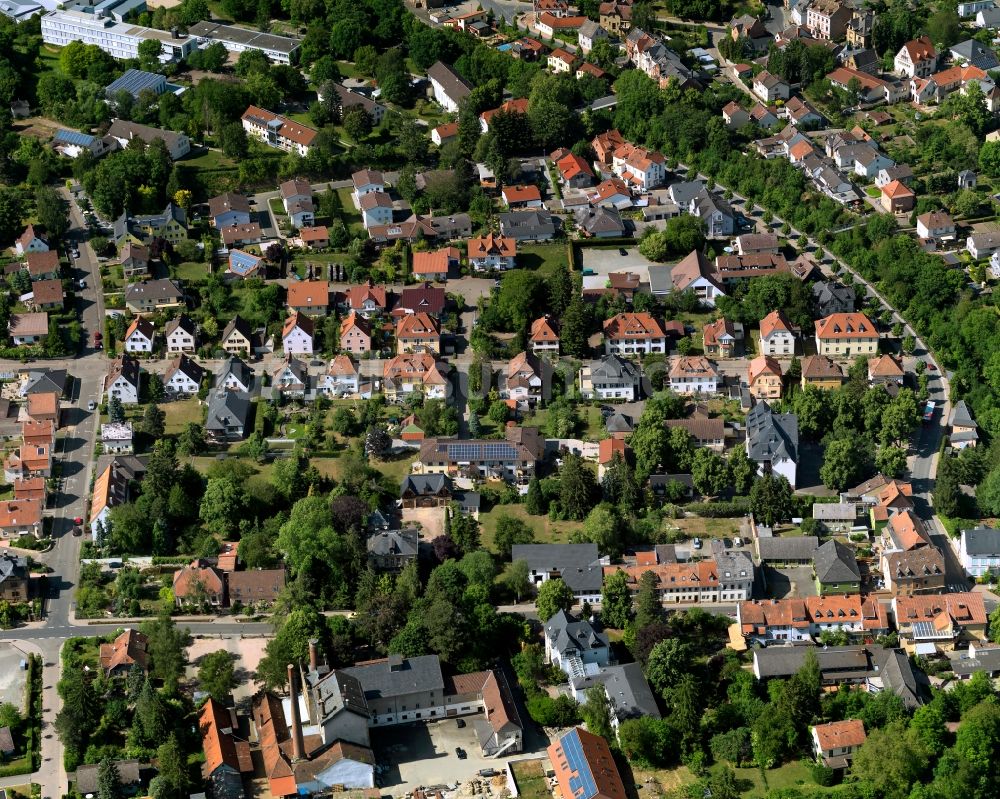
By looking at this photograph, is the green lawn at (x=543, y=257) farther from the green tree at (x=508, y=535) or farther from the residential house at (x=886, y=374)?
the green tree at (x=508, y=535)

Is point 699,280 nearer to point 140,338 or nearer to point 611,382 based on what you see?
point 611,382

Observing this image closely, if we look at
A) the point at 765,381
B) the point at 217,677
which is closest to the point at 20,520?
the point at 217,677

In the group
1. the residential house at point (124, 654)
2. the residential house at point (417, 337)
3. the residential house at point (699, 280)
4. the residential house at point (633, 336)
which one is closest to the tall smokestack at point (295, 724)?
the residential house at point (124, 654)

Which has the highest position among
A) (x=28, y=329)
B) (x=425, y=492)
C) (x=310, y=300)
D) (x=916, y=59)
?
(x=916, y=59)

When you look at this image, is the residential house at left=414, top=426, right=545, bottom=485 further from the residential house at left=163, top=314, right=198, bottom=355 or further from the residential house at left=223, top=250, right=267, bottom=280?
the residential house at left=223, top=250, right=267, bottom=280

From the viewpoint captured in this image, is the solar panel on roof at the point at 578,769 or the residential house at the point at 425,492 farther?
the residential house at the point at 425,492

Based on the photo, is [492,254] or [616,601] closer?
[616,601]

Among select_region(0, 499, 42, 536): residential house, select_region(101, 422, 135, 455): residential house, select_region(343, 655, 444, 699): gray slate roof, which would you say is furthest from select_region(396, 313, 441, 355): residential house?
select_region(343, 655, 444, 699): gray slate roof
